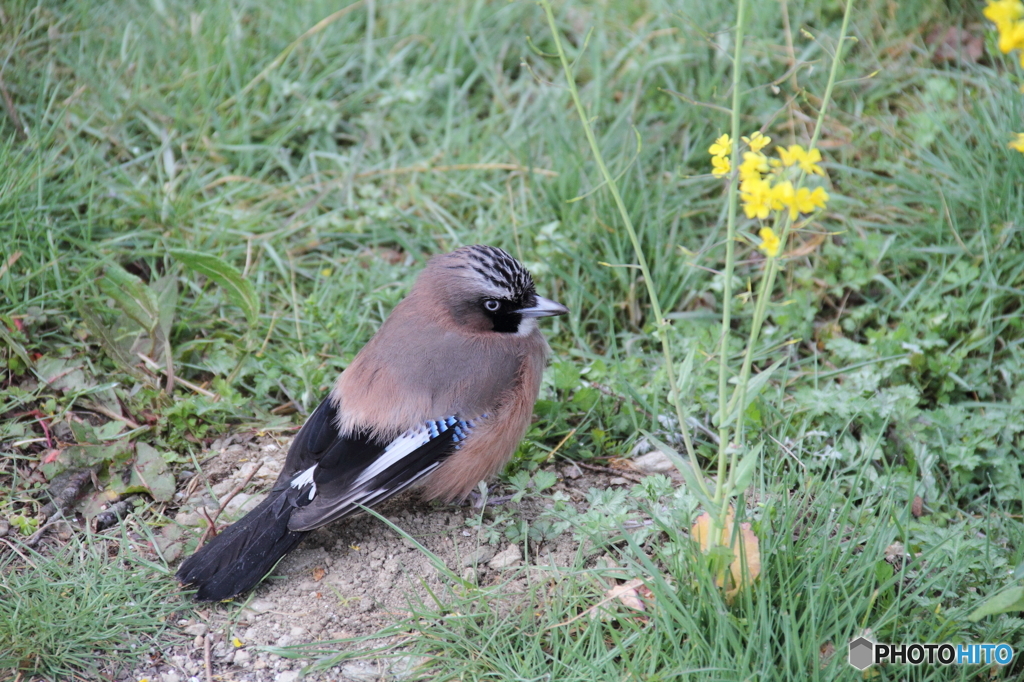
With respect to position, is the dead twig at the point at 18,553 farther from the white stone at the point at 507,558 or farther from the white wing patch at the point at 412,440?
the white stone at the point at 507,558

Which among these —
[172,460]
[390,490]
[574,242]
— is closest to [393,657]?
[390,490]

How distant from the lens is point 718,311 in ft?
16.7

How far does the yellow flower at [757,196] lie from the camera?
258cm

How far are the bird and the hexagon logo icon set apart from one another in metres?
1.58

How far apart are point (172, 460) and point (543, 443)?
1728mm

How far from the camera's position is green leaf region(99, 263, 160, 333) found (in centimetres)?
455

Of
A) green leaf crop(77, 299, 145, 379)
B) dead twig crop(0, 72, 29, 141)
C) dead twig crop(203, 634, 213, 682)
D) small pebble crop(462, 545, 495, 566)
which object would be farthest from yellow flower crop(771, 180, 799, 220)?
dead twig crop(0, 72, 29, 141)

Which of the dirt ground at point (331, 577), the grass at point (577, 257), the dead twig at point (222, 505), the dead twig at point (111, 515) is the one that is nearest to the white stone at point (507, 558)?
the dirt ground at point (331, 577)

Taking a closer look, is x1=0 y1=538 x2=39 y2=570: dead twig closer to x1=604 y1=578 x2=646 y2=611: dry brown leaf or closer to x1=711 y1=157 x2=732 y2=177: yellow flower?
x1=604 y1=578 x2=646 y2=611: dry brown leaf

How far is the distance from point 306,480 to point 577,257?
201 cm

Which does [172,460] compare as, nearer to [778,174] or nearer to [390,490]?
[390,490]

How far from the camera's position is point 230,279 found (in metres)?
4.58

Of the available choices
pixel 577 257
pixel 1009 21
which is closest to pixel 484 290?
pixel 577 257

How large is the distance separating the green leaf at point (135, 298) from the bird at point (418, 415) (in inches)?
46.4
